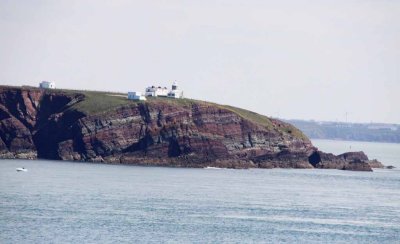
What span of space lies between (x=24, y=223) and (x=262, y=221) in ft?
76.0

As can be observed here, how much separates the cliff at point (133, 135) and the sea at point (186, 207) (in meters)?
22.1

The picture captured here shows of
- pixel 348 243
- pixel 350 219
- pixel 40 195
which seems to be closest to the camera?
pixel 348 243

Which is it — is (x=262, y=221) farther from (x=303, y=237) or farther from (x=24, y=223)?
(x=24, y=223)

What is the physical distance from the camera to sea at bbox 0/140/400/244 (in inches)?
3425

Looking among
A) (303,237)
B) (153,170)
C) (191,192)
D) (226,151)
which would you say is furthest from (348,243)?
(226,151)

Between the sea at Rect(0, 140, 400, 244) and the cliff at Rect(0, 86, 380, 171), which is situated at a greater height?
the cliff at Rect(0, 86, 380, 171)

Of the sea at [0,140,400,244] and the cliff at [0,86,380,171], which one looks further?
the cliff at [0,86,380,171]

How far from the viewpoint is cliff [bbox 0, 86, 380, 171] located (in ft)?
616

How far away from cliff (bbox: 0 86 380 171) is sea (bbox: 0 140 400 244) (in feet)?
72.4

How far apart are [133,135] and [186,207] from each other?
83.8m

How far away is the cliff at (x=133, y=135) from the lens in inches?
7392

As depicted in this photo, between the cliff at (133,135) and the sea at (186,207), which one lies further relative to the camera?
the cliff at (133,135)

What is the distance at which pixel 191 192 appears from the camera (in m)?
126

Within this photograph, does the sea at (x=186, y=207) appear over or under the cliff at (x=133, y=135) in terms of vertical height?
under
